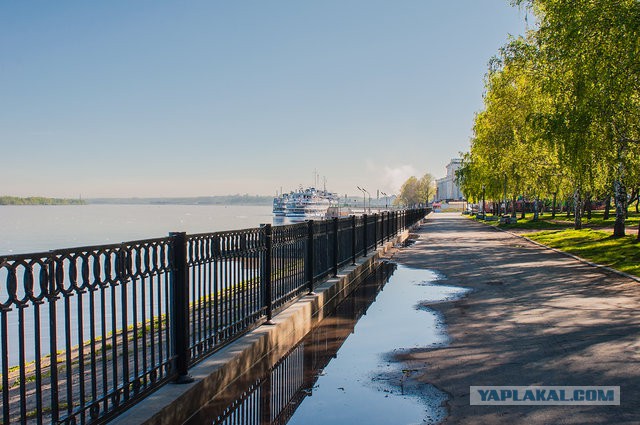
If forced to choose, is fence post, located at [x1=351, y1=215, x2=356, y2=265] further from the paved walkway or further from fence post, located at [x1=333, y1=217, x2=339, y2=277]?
the paved walkway

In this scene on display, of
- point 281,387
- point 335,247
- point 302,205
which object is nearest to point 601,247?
point 335,247

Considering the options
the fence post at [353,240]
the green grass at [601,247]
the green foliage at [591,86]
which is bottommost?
the green grass at [601,247]

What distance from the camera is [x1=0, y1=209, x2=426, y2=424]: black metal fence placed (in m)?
3.77

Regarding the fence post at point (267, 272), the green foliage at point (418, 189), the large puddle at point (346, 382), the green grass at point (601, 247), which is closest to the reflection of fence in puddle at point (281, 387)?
the large puddle at point (346, 382)

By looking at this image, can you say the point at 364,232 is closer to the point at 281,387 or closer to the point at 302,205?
the point at 281,387

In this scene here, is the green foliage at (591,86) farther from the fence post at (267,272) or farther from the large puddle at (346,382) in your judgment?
the fence post at (267,272)

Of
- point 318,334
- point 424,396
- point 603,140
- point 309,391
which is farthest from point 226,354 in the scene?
point 603,140

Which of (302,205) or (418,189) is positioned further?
(418,189)

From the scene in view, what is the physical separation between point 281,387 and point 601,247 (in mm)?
19830

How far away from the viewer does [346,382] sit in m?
6.52

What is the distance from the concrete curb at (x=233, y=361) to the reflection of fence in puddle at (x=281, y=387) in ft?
0.39

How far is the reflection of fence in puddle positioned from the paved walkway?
4.22ft

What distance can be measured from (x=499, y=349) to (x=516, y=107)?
36362 millimetres

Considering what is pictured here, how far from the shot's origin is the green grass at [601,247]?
17.7m
